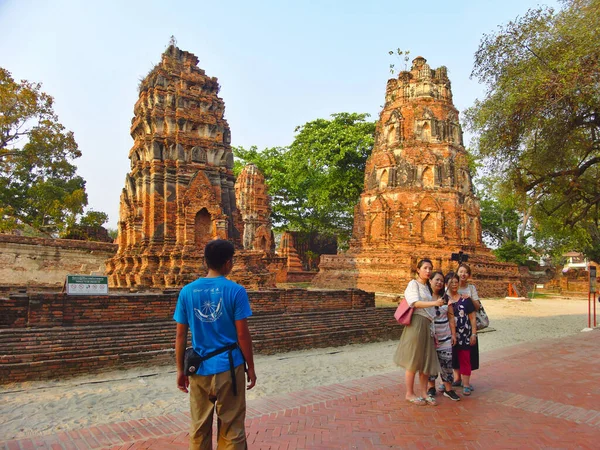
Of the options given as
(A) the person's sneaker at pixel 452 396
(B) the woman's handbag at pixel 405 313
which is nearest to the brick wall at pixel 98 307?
(B) the woman's handbag at pixel 405 313

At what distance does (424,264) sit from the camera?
17.4 ft

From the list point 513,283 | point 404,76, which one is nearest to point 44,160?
point 404,76

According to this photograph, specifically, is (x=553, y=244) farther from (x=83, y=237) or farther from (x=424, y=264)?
(x=424, y=264)

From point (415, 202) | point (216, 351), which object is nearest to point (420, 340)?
point (216, 351)

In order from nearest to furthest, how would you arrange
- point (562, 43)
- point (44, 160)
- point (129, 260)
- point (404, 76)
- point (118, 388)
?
1. point (118, 388)
2. point (562, 43)
3. point (129, 260)
4. point (44, 160)
5. point (404, 76)

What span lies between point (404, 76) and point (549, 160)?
17328 mm

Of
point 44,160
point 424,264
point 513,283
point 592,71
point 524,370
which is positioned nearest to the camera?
point 424,264

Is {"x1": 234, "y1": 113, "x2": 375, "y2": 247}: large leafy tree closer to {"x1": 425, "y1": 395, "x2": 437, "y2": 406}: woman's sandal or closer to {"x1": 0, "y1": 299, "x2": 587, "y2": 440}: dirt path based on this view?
{"x1": 0, "y1": 299, "x2": 587, "y2": 440}: dirt path

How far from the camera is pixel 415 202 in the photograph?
25.2m

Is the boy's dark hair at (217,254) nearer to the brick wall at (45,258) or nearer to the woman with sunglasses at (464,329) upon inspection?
the woman with sunglasses at (464,329)

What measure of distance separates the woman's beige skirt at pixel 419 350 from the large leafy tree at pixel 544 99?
5.83m

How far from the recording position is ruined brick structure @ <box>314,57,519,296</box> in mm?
24375

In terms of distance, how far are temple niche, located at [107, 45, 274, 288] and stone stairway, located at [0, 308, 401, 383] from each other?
3734mm

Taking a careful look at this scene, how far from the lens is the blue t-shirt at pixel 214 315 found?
3.07 m
